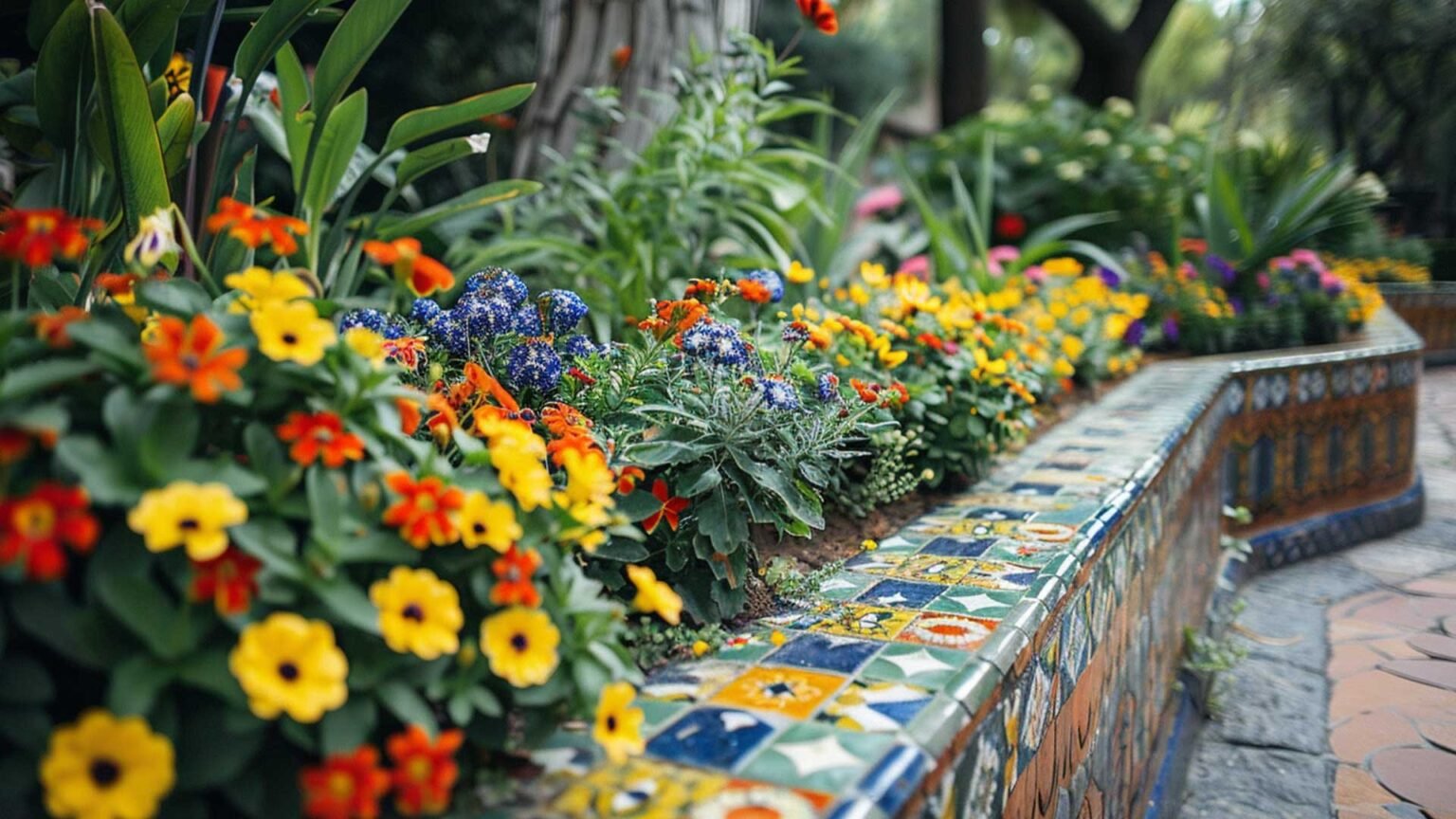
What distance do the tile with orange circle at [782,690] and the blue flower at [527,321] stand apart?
0.62 meters

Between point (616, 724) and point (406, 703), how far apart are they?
165 millimetres

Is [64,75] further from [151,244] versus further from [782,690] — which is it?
[782,690]

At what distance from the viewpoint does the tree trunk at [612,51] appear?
2.86 metres

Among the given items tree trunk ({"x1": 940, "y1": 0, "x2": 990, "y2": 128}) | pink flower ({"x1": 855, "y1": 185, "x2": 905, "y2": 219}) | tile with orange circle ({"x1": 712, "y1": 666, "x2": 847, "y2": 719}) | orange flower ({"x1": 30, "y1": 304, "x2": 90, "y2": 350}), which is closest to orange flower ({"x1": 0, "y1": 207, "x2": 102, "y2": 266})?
orange flower ({"x1": 30, "y1": 304, "x2": 90, "y2": 350})

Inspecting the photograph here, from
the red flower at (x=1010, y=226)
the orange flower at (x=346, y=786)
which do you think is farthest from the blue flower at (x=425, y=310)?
the red flower at (x=1010, y=226)

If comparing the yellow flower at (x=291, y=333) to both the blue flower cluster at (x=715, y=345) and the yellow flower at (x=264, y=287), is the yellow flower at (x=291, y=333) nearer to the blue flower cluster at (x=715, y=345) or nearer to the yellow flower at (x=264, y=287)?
the yellow flower at (x=264, y=287)

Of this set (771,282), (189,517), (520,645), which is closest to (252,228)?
(189,517)

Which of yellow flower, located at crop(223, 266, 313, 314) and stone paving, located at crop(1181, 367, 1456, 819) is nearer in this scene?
yellow flower, located at crop(223, 266, 313, 314)

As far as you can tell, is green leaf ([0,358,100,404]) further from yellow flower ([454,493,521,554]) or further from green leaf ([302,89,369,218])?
green leaf ([302,89,369,218])

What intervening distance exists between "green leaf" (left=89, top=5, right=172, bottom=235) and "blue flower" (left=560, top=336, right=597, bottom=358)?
0.55m

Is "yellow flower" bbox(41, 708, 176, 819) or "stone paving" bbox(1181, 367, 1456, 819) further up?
"yellow flower" bbox(41, 708, 176, 819)

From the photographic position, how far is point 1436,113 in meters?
13.4

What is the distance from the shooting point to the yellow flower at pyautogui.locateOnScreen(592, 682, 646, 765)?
785 mm

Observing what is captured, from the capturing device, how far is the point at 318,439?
76 cm
